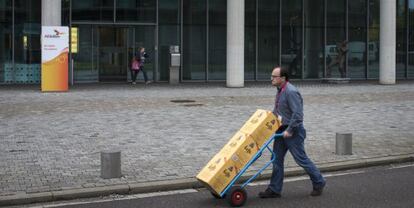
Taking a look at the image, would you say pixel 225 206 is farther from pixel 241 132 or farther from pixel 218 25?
pixel 218 25

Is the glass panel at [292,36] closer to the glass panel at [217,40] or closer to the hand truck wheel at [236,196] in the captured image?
the glass panel at [217,40]

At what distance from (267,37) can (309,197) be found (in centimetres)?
2510

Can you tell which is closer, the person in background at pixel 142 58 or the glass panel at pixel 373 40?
the person in background at pixel 142 58

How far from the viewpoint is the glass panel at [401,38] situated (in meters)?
36.2

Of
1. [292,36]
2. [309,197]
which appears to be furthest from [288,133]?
[292,36]

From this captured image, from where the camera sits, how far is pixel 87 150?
11398 mm

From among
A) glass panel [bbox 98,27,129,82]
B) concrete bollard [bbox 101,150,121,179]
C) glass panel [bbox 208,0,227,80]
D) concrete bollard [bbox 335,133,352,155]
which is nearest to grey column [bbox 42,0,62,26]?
glass panel [bbox 98,27,129,82]

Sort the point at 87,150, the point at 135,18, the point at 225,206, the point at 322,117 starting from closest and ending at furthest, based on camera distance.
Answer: the point at 225,206, the point at 87,150, the point at 322,117, the point at 135,18

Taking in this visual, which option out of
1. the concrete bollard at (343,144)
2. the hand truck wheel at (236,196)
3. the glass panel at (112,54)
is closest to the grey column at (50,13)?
the glass panel at (112,54)

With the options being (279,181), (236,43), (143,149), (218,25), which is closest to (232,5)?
(236,43)

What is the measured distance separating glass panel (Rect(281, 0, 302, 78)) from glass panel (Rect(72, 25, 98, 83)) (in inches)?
390

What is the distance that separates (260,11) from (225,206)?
25.7m

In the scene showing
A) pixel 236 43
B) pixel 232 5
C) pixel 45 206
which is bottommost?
pixel 45 206

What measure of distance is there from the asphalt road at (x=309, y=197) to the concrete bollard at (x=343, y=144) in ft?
5.04
